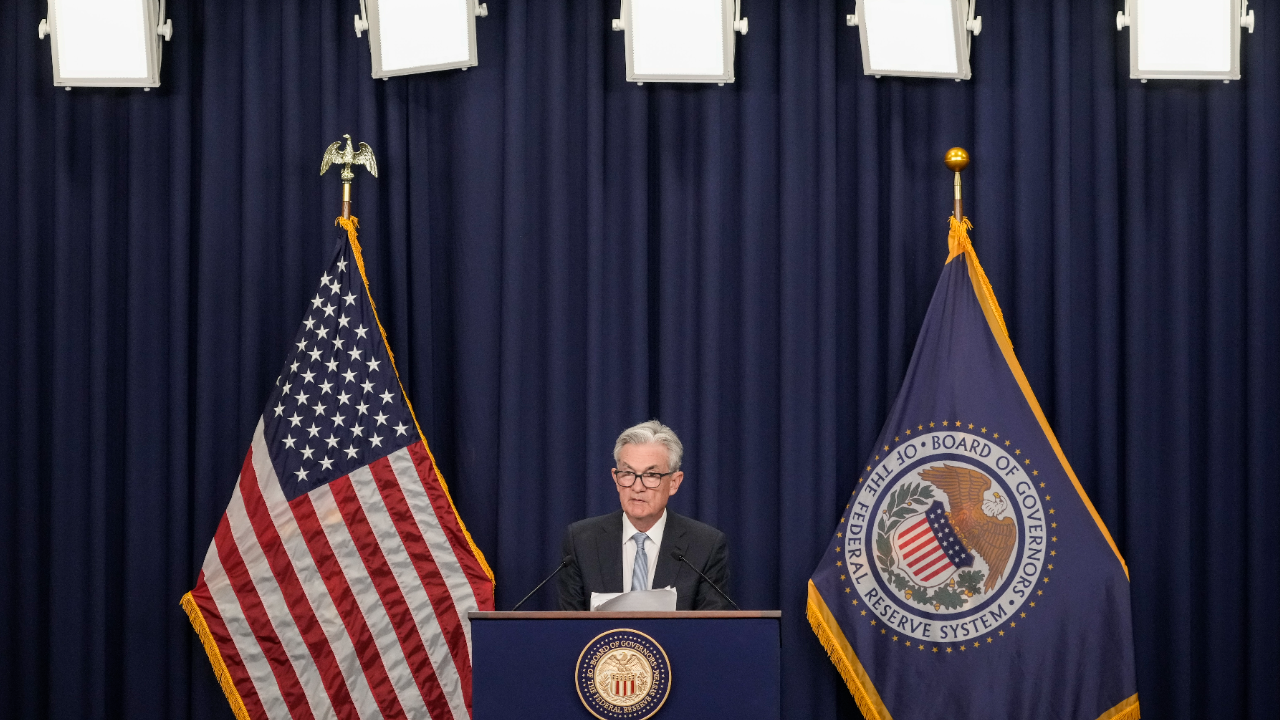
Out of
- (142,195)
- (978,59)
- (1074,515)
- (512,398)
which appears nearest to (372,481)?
(512,398)

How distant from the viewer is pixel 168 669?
452cm

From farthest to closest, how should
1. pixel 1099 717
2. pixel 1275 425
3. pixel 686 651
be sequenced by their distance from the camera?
pixel 1275 425 < pixel 1099 717 < pixel 686 651

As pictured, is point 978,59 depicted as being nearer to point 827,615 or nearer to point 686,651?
point 827,615

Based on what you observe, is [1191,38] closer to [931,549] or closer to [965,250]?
[965,250]

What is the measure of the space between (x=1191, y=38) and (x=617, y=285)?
219 centimetres

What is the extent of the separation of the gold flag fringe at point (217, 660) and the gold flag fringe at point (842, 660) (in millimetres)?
1931

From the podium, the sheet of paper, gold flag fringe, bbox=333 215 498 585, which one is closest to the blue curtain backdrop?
gold flag fringe, bbox=333 215 498 585

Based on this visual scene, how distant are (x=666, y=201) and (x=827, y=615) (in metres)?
1.59

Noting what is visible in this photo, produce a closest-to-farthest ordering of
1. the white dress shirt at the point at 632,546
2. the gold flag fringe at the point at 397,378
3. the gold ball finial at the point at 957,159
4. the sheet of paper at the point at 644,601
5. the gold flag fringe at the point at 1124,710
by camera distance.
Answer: the sheet of paper at the point at 644,601 → the white dress shirt at the point at 632,546 → the gold flag fringe at the point at 1124,710 → the gold flag fringe at the point at 397,378 → the gold ball finial at the point at 957,159

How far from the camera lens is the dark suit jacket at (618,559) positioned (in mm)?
3479

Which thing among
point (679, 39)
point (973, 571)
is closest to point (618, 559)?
point (973, 571)

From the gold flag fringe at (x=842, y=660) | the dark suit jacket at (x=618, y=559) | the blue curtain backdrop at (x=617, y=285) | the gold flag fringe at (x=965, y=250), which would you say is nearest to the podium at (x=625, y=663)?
the dark suit jacket at (x=618, y=559)

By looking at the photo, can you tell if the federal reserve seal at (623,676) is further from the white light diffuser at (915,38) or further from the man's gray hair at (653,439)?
the white light diffuser at (915,38)

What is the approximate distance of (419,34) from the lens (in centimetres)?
445
